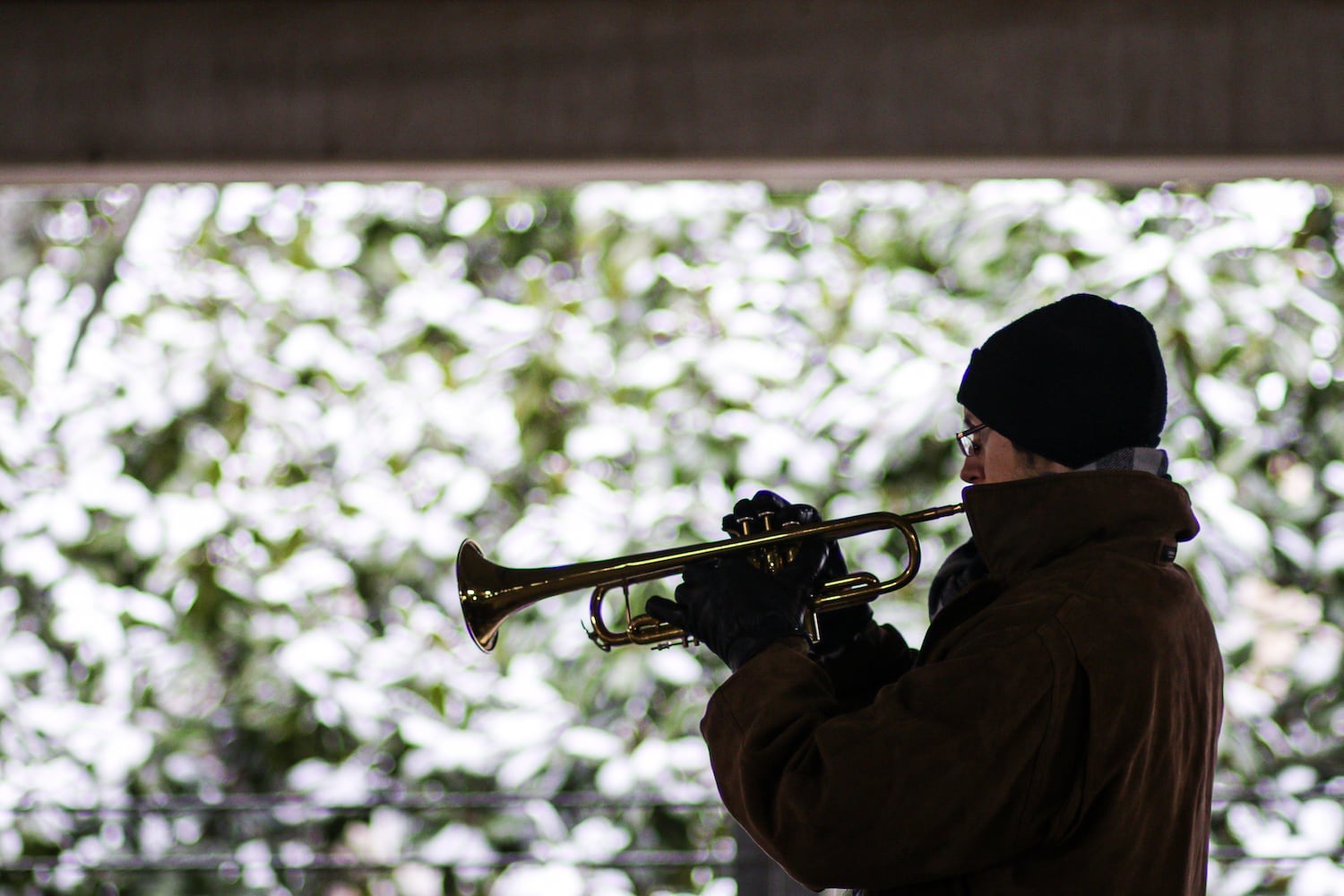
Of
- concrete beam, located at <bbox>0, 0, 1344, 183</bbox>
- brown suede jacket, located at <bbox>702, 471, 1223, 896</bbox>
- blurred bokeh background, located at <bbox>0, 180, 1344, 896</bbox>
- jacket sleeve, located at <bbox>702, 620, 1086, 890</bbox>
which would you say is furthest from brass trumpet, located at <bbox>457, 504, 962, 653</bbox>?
blurred bokeh background, located at <bbox>0, 180, 1344, 896</bbox>

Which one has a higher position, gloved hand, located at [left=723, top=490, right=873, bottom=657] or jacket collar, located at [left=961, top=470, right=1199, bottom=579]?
jacket collar, located at [left=961, top=470, right=1199, bottom=579]

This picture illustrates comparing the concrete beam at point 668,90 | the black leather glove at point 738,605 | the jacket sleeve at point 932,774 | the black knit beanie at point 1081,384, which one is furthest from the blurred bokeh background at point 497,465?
the jacket sleeve at point 932,774

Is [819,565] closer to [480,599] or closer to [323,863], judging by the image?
[480,599]

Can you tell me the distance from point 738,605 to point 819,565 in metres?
0.21

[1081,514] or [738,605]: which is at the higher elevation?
[1081,514]

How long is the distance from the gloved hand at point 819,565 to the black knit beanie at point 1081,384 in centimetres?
36

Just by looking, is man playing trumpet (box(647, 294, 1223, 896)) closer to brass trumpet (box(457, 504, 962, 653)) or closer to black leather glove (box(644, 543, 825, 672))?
black leather glove (box(644, 543, 825, 672))

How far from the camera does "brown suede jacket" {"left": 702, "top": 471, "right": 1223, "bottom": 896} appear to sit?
44.7 inches

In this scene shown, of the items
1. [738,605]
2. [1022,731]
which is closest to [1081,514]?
[1022,731]

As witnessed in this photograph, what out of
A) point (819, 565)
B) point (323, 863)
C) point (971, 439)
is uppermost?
point (971, 439)

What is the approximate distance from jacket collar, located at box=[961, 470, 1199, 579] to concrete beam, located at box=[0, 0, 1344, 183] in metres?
1.50

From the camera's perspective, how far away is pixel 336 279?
11.7 ft

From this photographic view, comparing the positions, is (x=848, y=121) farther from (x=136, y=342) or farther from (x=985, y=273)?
(x=136, y=342)

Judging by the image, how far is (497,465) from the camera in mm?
3502
